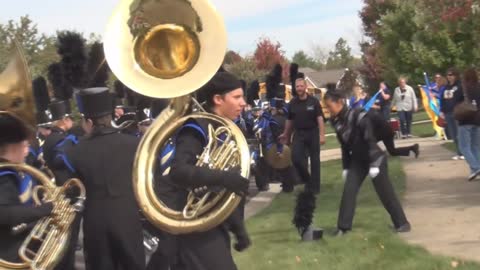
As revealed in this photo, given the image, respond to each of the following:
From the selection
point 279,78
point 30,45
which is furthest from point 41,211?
point 30,45

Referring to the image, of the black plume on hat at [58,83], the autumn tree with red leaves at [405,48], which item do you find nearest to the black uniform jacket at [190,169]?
the black plume on hat at [58,83]

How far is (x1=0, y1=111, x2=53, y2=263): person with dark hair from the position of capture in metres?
4.02

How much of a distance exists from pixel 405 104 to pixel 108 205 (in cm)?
1600

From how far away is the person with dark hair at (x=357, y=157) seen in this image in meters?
8.07

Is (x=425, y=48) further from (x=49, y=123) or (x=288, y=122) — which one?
(x=49, y=123)

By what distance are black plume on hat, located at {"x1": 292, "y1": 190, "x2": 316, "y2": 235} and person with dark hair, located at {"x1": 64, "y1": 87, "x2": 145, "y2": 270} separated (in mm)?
2829

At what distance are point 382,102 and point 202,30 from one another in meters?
16.3

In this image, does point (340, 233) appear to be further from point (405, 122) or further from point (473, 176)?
point (405, 122)

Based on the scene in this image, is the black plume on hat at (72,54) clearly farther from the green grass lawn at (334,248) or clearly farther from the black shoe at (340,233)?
the black shoe at (340,233)

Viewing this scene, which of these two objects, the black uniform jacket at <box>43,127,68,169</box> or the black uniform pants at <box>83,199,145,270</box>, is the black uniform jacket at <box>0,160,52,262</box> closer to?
the black uniform pants at <box>83,199,145,270</box>

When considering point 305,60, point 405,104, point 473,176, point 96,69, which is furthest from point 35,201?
point 305,60

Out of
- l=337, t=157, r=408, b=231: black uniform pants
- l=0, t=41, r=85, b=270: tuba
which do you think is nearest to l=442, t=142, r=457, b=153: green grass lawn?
l=337, t=157, r=408, b=231: black uniform pants

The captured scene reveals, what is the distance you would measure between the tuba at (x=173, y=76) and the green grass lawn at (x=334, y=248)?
9.74 feet

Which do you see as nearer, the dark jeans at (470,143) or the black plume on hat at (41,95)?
the black plume on hat at (41,95)
